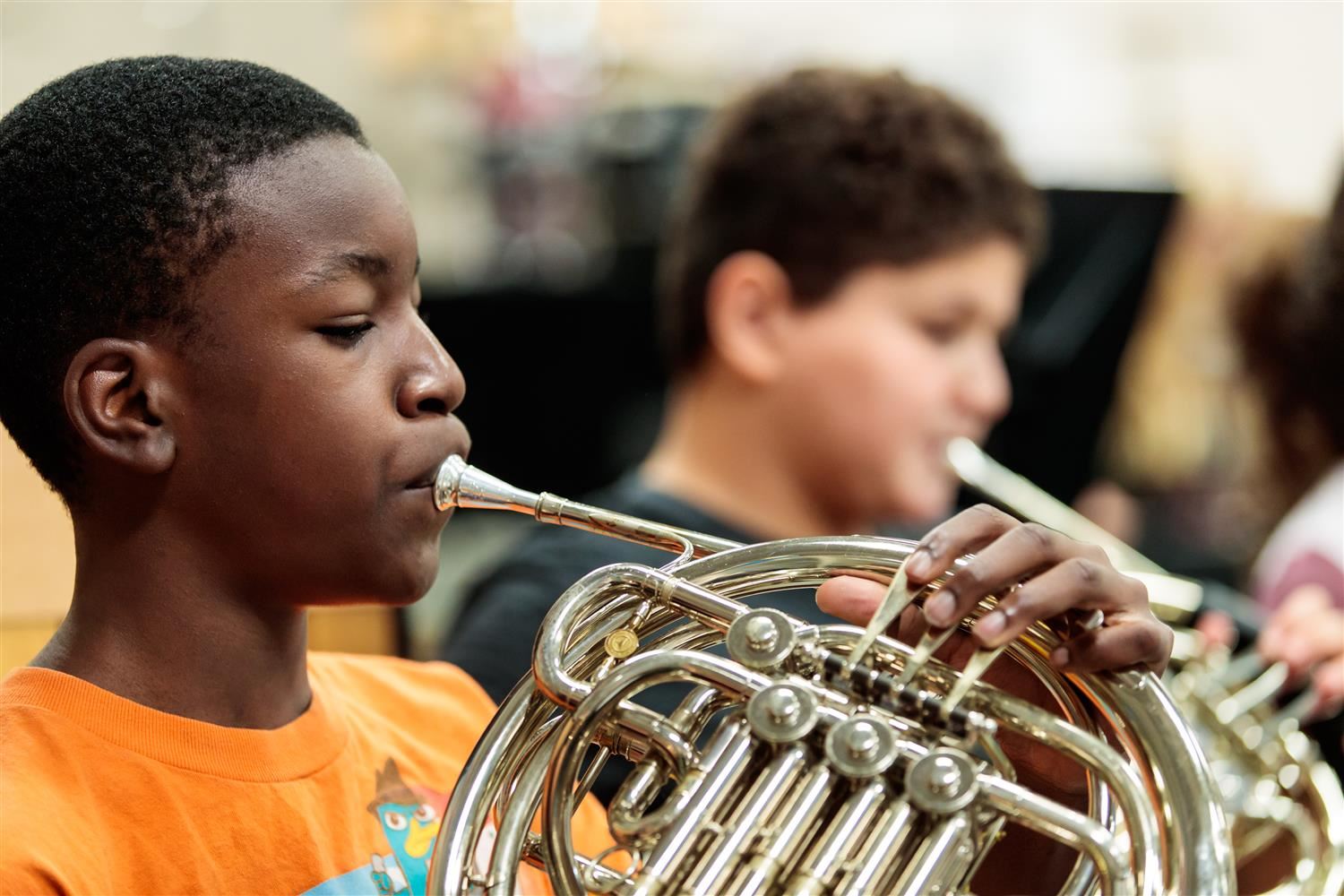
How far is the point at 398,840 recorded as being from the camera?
0.90 meters

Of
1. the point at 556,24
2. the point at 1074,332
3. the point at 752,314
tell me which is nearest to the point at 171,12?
the point at 556,24

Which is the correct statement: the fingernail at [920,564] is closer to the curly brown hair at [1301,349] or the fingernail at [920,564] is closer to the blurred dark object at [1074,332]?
the curly brown hair at [1301,349]

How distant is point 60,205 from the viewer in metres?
0.81

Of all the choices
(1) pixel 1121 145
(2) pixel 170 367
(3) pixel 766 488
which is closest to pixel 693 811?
(2) pixel 170 367

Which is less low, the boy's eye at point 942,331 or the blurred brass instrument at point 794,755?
the boy's eye at point 942,331

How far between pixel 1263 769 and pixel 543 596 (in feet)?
2.46

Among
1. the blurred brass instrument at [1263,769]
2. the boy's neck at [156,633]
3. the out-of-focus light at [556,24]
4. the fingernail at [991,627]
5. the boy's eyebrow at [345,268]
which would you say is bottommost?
the blurred brass instrument at [1263,769]

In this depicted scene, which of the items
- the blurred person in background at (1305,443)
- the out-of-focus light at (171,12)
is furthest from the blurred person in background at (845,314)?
the out-of-focus light at (171,12)

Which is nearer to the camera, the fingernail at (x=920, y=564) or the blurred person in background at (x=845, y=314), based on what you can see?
the fingernail at (x=920, y=564)

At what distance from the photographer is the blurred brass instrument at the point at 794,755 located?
0.75 meters

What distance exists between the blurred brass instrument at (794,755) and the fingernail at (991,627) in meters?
0.02

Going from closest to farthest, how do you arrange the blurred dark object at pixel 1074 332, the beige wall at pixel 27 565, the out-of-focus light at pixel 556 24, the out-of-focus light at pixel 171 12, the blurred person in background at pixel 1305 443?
the beige wall at pixel 27 565 < the blurred person in background at pixel 1305 443 < the blurred dark object at pixel 1074 332 < the out-of-focus light at pixel 171 12 < the out-of-focus light at pixel 556 24

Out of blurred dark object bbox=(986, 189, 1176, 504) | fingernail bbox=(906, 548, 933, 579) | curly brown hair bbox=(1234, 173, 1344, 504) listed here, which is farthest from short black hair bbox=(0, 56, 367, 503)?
blurred dark object bbox=(986, 189, 1176, 504)

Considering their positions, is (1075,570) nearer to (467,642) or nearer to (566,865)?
(566,865)
